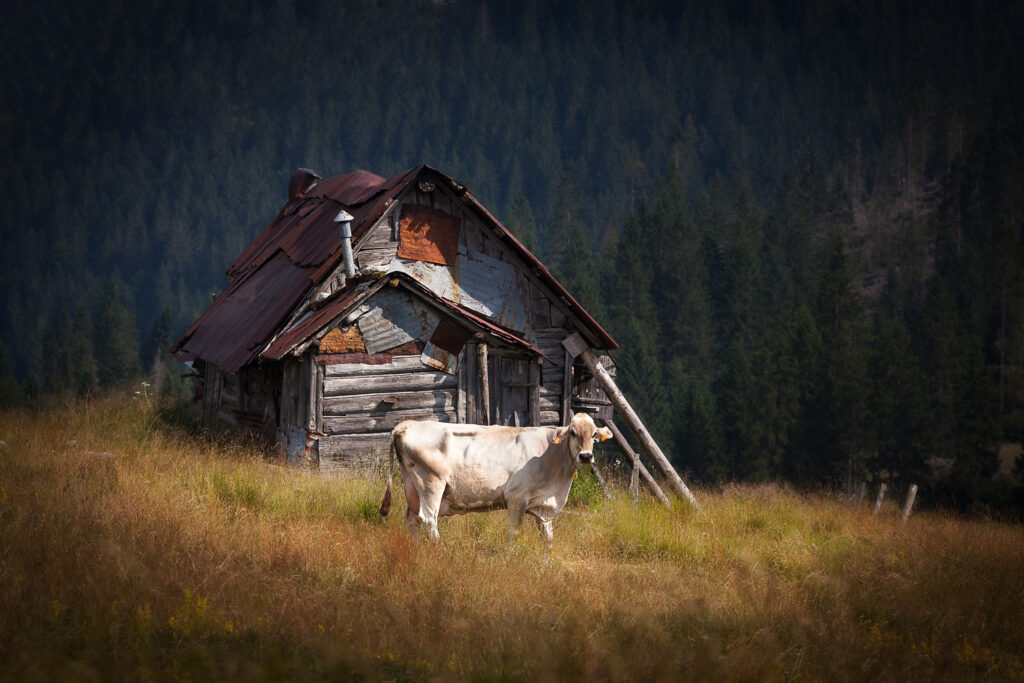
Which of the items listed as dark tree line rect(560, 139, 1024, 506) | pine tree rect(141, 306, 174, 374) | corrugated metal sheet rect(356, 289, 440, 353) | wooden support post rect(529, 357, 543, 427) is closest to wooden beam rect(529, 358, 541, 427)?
wooden support post rect(529, 357, 543, 427)

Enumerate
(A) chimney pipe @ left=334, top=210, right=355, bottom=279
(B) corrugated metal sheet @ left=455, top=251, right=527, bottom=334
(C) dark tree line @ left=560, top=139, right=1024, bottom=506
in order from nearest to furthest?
(A) chimney pipe @ left=334, top=210, right=355, bottom=279, (B) corrugated metal sheet @ left=455, top=251, right=527, bottom=334, (C) dark tree line @ left=560, top=139, right=1024, bottom=506

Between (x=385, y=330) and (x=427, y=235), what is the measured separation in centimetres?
296

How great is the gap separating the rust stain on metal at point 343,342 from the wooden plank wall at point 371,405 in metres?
0.25

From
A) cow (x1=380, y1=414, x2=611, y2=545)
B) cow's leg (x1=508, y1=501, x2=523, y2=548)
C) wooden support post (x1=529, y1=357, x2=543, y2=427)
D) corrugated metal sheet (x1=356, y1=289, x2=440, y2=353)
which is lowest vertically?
cow's leg (x1=508, y1=501, x2=523, y2=548)

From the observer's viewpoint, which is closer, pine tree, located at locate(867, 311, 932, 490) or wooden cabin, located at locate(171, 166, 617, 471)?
wooden cabin, located at locate(171, 166, 617, 471)

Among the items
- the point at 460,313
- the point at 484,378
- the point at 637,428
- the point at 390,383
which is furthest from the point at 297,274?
the point at 637,428

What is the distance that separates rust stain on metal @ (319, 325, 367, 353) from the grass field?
2.93 m

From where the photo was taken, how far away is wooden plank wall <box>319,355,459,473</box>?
14.7 metres

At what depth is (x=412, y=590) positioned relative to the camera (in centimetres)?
788

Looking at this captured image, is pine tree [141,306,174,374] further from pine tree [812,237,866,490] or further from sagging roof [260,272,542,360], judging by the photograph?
sagging roof [260,272,542,360]

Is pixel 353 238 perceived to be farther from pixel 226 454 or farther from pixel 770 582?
pixel 770 582

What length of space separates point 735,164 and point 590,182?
2485cm

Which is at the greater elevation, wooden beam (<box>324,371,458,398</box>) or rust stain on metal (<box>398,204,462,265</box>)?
rust stain on metal (<box>398,204,462,265</box>)

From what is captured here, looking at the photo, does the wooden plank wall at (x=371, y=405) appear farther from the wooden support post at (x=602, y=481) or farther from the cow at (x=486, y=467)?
the cow at (x=486, y=467)
